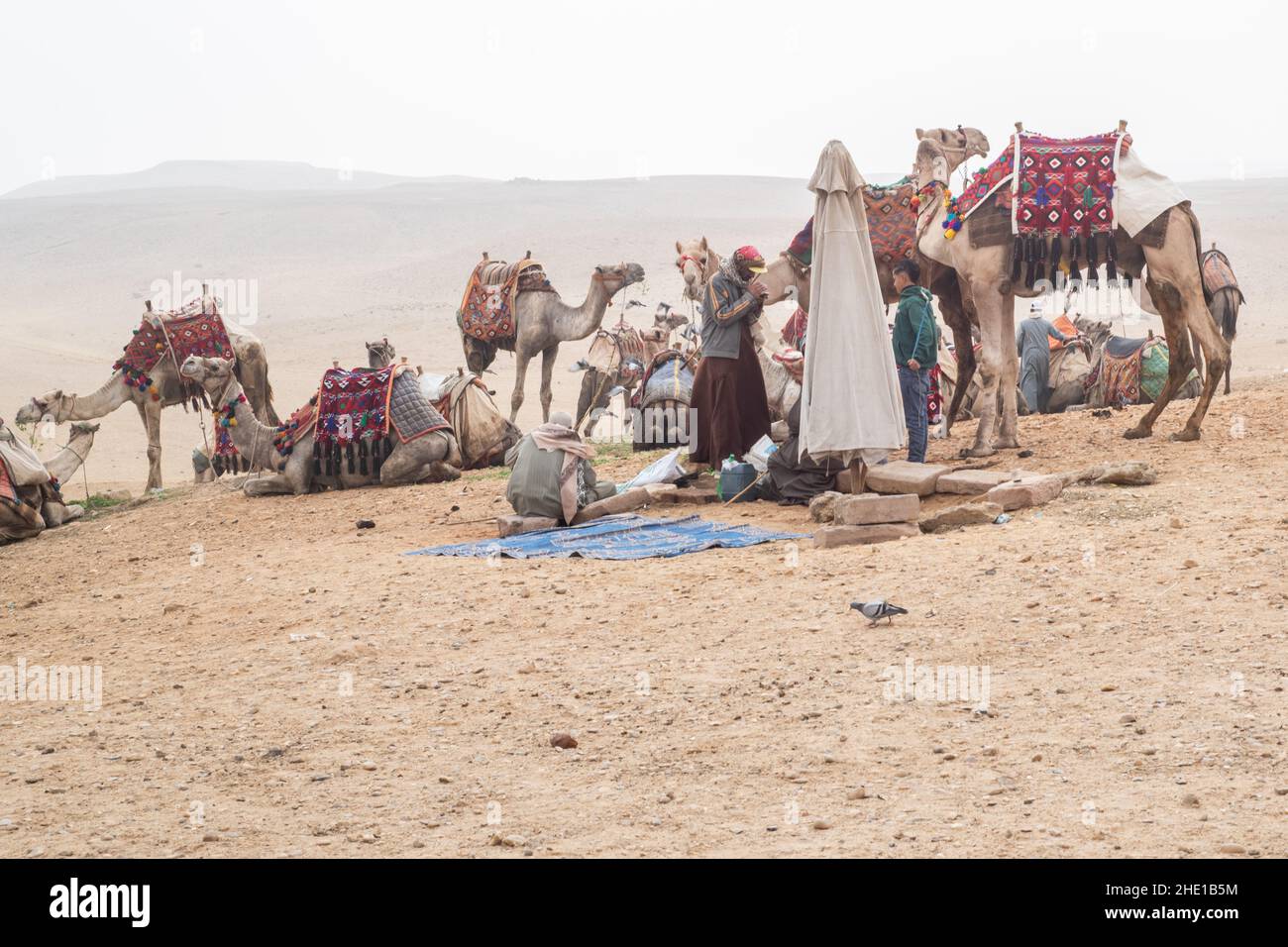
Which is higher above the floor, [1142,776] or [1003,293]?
[1003,293]

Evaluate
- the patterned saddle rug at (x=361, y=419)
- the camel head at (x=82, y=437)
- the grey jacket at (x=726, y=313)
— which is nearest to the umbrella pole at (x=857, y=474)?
the grey jacket at (x=726, y=313)

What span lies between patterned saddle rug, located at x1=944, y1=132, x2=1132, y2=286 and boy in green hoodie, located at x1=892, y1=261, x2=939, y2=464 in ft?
3.46

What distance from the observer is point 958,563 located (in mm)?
7188

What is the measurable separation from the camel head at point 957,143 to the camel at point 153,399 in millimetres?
7518

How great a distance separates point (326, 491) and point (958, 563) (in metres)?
7.37

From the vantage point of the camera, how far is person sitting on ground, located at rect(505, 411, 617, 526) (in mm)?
9969

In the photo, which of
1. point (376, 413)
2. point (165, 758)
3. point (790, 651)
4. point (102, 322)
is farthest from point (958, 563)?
point (102, 322)

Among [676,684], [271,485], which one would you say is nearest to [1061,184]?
[676,684]

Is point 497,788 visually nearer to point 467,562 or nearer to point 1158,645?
point 1158,645

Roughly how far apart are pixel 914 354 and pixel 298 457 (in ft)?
19.7

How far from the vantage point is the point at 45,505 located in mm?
13219

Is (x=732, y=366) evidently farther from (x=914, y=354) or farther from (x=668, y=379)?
(x=668, y=379)

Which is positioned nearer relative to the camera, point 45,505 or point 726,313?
point 726,313
